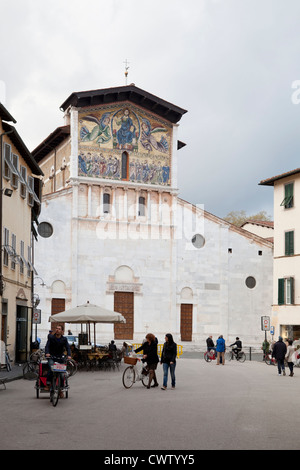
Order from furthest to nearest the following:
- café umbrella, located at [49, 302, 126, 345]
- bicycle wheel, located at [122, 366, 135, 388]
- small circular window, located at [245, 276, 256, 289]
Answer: small circular window, located at [245, 276, 256, 289]
café umbrella, located at [49, 302, 126, 345]
bicycle wheel, located at [122, 366, 135, 388]

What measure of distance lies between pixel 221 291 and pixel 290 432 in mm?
43356

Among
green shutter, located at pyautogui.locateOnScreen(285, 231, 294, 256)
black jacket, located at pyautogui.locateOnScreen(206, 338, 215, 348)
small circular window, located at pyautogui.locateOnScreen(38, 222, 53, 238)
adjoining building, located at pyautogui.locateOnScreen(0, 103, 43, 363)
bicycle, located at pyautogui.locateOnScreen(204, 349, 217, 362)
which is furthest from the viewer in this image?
small circular window, located at pyautogui.locateOnScreen(38, 222, 53, 238)

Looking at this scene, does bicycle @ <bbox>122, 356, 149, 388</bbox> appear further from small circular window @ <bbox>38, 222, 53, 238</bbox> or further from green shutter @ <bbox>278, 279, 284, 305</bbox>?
small circular window @ <bbox>38, 222, 53, 238</bbox>

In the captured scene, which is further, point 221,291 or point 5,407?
point 221,291

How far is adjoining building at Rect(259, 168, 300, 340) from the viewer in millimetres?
45375

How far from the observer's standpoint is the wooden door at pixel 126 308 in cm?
5141

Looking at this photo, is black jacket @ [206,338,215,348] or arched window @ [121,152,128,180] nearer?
black jacket @ [206,338,215,348]

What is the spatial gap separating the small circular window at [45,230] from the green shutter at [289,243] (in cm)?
1537

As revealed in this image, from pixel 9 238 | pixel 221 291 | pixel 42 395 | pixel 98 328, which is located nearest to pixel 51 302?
pixel 98 328

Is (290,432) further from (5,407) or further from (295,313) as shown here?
(295,313)

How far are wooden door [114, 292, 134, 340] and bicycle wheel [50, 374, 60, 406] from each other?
35322 millimetres

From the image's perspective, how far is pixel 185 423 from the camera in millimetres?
12141

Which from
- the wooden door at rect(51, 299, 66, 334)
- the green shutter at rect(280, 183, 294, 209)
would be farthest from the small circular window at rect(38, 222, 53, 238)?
the green shutter at rect(280, 183, 294, 209)

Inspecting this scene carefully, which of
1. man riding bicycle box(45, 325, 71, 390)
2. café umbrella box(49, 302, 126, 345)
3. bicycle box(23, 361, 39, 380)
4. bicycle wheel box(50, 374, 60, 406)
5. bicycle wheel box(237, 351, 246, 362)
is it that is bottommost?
bicycle wheel box(237, 351, 246, 362)
